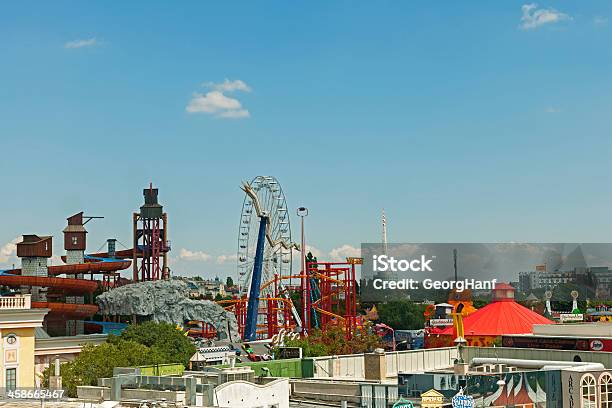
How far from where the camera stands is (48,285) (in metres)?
109

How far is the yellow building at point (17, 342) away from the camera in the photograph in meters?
71.8

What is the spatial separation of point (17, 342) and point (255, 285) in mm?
45784

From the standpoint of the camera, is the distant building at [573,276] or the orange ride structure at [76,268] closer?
the orange ride structure at [76,268]

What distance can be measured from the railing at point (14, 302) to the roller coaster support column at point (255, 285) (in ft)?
140

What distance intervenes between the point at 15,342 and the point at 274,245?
67.5 meters

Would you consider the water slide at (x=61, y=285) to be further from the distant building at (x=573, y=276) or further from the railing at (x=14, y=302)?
the distant building at (x=573, y=276)

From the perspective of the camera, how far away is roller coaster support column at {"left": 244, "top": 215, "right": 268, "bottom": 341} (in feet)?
381

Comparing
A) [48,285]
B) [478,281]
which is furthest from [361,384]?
[478,281]

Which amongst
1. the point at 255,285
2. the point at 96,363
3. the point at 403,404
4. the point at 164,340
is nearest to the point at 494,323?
the point at 255,285

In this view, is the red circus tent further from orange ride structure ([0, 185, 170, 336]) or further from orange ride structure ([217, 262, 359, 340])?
orange ride structure ([0, 185, 170, 336])

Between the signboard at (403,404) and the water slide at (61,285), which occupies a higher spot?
the water slide at (61,285)

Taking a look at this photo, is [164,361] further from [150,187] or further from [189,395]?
[150,187]

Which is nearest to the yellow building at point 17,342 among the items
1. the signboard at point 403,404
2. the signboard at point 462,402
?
the signboard at point 403,404

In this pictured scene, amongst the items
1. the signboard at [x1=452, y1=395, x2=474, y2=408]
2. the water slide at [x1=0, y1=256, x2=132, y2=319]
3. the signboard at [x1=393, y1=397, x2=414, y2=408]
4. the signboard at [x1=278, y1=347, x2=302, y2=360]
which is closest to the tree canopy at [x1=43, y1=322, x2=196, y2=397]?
the water slide at [x1=0, y1=256, x2=132, y2=319]
